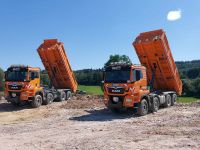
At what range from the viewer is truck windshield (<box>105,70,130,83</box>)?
50.9ft

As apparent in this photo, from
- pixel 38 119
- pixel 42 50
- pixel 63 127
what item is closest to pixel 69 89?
pixel 42 50

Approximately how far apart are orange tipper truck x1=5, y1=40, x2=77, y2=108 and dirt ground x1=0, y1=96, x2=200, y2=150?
Answer: 1.71m

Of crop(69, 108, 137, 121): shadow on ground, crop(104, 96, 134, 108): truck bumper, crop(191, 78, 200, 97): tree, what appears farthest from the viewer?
crop(191, 78, 200, 97): tree

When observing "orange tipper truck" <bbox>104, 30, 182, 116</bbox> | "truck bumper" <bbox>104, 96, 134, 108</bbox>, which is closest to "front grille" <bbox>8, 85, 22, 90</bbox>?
"orange tipper truck" <bbox>104, 30, 182, 116</bbox>

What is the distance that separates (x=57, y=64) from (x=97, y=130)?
38.4ft

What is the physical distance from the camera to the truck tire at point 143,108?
1584 centimetres

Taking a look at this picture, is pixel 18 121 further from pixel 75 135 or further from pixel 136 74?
pixel 136 74

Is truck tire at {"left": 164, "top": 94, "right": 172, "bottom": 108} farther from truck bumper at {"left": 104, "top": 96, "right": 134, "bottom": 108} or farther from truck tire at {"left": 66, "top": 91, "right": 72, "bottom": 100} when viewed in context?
truck tire at {"left": 66, "top": 91, "right": 72, "bottom": 100}

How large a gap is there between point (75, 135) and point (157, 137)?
2836 mm

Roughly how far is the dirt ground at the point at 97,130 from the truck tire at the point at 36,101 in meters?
1.59

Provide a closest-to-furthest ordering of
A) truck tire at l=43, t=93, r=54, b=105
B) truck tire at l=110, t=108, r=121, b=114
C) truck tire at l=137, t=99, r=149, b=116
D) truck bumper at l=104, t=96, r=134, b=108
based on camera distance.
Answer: truck bumper at l=104, t=96, r=134, b=108 → truck tire at l=137, t=99, r=149, b=116 → truck tire at l=110, t=108, r=121, b=114 → truck tire at l=43, t=93, r=54, b=105

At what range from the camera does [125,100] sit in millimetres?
15570

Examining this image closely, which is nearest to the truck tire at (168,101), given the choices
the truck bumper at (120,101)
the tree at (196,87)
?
the truck bumper at (120,101)

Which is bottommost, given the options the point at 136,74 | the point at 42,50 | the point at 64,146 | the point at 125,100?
the point at 64,146
